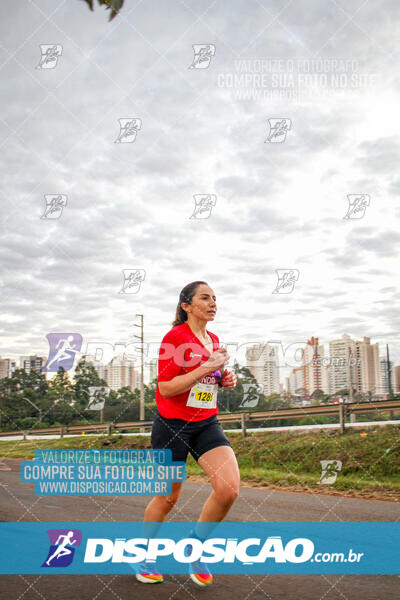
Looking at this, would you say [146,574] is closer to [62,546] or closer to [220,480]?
[220,480]

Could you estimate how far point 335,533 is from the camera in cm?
516

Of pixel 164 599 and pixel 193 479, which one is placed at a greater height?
pixel 164 599

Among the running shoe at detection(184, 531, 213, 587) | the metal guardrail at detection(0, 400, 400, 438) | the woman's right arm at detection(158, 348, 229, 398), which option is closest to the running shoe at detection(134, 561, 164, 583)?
the running shoe at detection(184, 531, 213, 587)

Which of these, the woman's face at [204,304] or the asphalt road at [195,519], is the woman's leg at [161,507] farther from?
the woman's face at [204,304]

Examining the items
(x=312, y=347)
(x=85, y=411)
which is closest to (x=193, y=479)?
(x=312, y=347)

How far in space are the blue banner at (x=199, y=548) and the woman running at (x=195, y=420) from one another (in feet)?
0.35

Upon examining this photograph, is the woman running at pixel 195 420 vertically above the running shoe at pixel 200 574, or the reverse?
the woman running at pixel 195 420

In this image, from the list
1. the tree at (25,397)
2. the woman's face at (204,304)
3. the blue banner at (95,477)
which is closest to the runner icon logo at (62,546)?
the blue banner at (95,477)

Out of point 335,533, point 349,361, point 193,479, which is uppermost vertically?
point 349,361

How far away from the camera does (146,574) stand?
345 cm

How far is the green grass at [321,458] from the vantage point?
29.2ft

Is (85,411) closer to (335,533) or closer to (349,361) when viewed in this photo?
(349,361)

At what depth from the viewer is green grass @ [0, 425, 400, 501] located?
8891 millimetres

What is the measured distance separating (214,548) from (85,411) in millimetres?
20051
